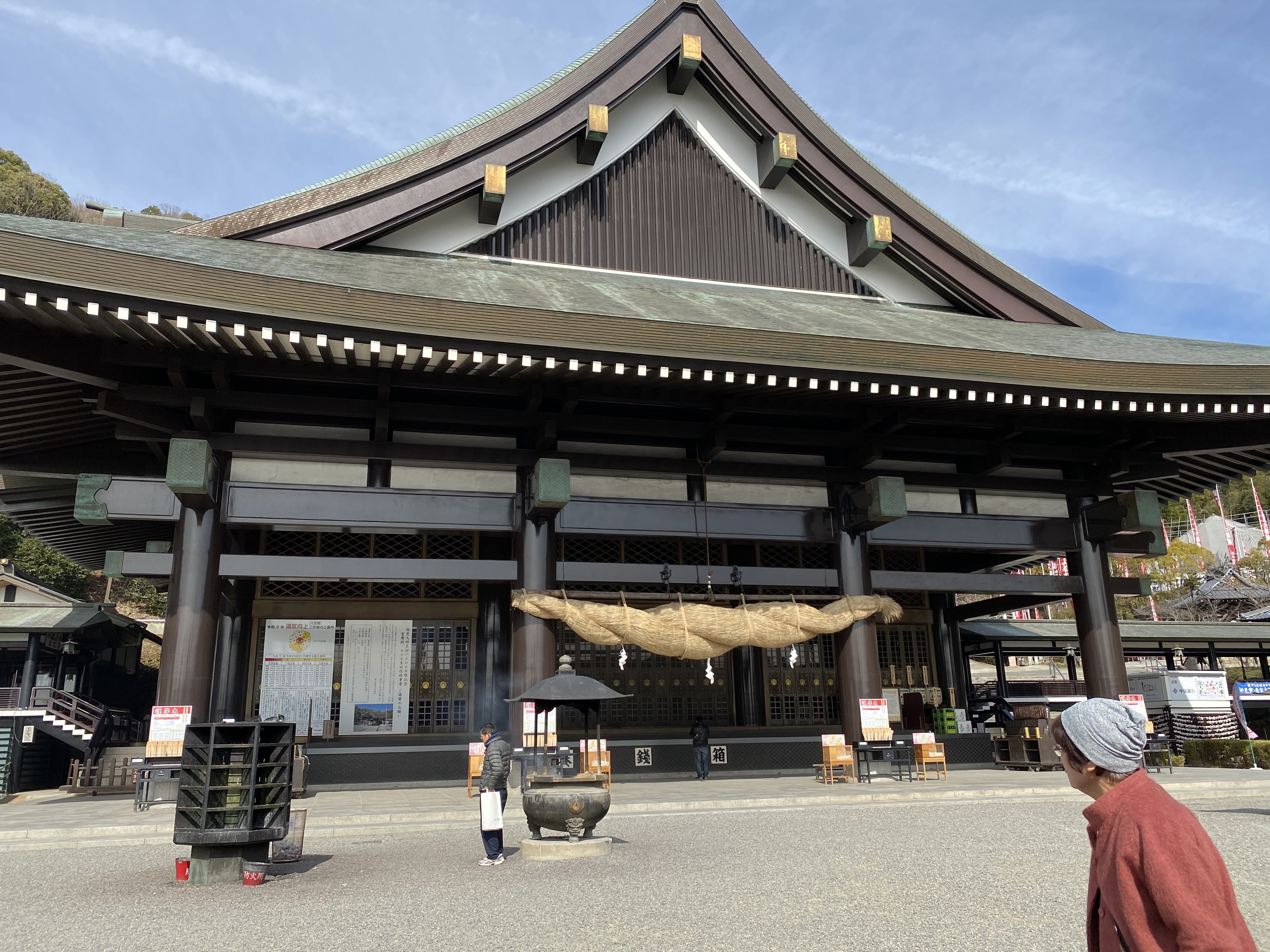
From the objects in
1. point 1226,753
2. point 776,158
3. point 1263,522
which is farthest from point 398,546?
point 1263,522

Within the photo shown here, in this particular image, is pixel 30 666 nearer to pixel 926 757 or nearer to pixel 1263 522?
pixel 926 757

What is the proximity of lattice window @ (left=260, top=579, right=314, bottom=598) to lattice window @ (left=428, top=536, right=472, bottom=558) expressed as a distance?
7.05 feet

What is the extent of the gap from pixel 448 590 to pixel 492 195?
679 cm

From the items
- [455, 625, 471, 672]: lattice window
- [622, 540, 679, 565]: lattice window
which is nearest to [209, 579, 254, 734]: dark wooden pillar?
[455, 625, 471, 672]: lattice window

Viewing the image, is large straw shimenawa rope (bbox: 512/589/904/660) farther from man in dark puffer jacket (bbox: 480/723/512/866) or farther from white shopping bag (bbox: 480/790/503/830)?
white shopping bag (bbox: 480/790/503/830)

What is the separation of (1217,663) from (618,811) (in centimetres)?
2760

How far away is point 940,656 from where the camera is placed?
63.0 feet

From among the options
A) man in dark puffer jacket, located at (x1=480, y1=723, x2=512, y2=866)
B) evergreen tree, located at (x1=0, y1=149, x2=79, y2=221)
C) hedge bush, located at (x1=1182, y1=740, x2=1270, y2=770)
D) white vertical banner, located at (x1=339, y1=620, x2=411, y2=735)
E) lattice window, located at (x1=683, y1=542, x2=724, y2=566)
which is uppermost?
evergreen tree, located at (x1=0, y1=149, x2=79, y2=221)

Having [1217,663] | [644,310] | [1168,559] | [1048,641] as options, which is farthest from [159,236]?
[1168,559]

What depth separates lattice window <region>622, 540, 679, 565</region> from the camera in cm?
1628

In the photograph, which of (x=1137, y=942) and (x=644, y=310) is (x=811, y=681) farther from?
(x=1137, y=942)

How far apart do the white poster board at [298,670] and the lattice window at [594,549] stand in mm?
4342

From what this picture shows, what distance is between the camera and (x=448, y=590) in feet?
52.0

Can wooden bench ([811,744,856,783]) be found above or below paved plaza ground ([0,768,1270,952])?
above
